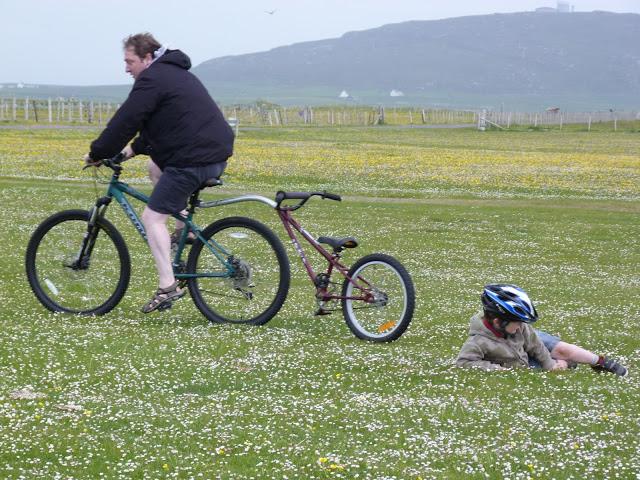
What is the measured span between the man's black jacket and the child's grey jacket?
9.42ft

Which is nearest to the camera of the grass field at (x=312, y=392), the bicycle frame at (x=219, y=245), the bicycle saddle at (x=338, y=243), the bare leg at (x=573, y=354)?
the grass field at (x=312, y=392)

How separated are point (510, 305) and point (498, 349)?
0.41 metres

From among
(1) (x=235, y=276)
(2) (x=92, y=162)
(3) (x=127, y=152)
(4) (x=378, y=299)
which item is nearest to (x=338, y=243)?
(4) (x=378, y=299)

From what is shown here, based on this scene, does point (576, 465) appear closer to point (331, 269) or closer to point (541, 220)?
point (331, 269)

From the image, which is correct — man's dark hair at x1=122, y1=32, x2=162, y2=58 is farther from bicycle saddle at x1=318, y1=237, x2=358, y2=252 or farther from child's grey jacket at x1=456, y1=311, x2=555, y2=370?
child's grey jacket at x1=456, y1=311, x2=555, y2=370

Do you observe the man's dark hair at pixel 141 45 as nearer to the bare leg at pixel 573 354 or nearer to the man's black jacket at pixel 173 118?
the man's black jacket at pixel 173 118

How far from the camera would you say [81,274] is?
1020cm

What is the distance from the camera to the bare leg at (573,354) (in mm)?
8508

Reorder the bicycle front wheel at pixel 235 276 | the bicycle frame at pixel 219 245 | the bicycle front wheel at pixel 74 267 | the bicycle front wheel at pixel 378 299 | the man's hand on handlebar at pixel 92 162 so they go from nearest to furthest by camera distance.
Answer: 1. the bicycle front wheel at pixel 378 299
2. the bicycle frame at pixel 219 245
3. the bicycle front wheel at pixel 235 276
4. the man's hand on handlebar at pixel 92 162
5. the bicycle front wheel at pixel 74 267

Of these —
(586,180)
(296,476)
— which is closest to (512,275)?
(296,476)

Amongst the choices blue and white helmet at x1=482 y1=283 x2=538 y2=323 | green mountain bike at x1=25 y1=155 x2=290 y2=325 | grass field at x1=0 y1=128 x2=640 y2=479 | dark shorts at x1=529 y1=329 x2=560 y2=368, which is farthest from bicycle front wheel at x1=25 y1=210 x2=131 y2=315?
dark shorts at x1=529 y1=329 x2=560 y2=368

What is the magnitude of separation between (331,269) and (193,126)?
178 cm

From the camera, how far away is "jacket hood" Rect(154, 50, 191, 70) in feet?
31.1

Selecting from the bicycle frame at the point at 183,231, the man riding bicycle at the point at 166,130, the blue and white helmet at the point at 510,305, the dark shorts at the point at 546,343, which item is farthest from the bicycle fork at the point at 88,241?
the dark shorts at the point at 546,343
